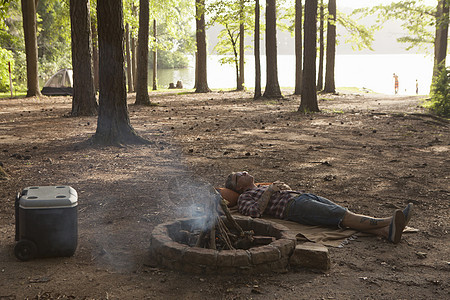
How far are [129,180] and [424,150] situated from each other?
247 inches

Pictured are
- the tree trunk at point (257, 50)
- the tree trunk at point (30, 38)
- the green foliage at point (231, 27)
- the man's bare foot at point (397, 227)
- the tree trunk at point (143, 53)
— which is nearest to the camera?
the man's bare foot at point (397, 227)

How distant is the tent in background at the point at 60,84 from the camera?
27.8m

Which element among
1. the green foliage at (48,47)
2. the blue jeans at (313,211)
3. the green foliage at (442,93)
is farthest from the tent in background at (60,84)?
the blue jeans at (313,211)

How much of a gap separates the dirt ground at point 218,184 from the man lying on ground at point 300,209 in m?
0.18

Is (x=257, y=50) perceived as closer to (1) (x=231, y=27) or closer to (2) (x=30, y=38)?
(2) (x=30, y=38)

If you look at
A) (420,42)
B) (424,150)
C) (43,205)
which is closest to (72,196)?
(43,205)

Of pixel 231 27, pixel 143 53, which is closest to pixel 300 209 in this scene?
pixel 143 53

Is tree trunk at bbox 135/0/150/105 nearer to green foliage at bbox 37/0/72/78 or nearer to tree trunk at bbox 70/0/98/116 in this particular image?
tree trunk at bbox 70/0/98/116

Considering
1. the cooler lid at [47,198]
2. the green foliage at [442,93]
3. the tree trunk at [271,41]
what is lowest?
the cooler lid at [47,198]

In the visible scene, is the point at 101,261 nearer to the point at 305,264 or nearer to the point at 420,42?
the point at 305,264

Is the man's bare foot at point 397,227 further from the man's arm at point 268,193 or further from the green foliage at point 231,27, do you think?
the green foliage at point 231,27

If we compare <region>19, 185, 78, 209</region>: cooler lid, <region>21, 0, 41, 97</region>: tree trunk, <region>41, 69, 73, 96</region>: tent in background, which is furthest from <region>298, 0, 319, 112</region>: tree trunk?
<region>41, 69, 73, 96</region>: tent in background

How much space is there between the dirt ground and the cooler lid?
1.68ft

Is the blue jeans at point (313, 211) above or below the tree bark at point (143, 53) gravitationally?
below
